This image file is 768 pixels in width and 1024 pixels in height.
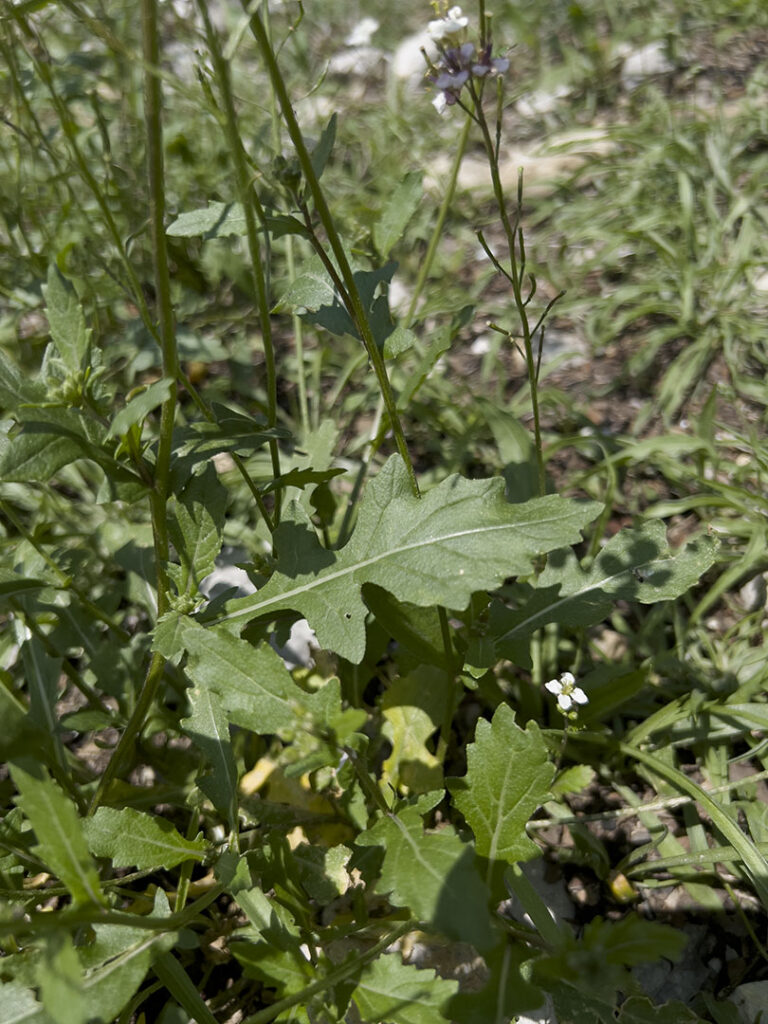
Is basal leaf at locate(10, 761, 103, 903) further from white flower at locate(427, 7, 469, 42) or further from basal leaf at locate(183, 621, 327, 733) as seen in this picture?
white flower at locate(427, 7, 469, 42)

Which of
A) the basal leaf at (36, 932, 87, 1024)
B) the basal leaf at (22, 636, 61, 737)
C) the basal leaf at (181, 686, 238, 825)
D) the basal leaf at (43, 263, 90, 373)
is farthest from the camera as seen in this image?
the basal leaf at (22, 636, 61, 737)

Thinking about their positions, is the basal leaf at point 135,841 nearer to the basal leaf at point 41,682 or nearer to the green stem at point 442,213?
Answer: the basal leaf at point 41,682

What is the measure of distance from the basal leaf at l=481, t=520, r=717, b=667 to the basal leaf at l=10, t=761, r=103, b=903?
94cm

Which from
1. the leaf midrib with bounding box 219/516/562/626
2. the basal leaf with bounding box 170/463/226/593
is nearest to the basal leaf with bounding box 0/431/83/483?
the basal leaf with bounding box 170/463/226/593

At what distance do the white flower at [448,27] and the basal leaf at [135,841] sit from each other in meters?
1.58

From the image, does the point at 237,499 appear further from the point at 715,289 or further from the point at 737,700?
the point at 715,289

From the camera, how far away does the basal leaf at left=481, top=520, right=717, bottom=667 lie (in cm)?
190

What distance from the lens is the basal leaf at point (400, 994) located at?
144 cm

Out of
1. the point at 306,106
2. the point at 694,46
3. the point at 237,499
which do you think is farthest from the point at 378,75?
the point at 237,499

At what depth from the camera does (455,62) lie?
1.59m

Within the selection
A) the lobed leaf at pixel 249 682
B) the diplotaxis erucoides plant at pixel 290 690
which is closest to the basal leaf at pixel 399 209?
the diplotaxis erucoides plant at pixel 290 690

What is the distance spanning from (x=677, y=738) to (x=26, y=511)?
2279mm

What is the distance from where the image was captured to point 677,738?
2189 mm

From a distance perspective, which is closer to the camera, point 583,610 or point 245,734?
point 583,610
